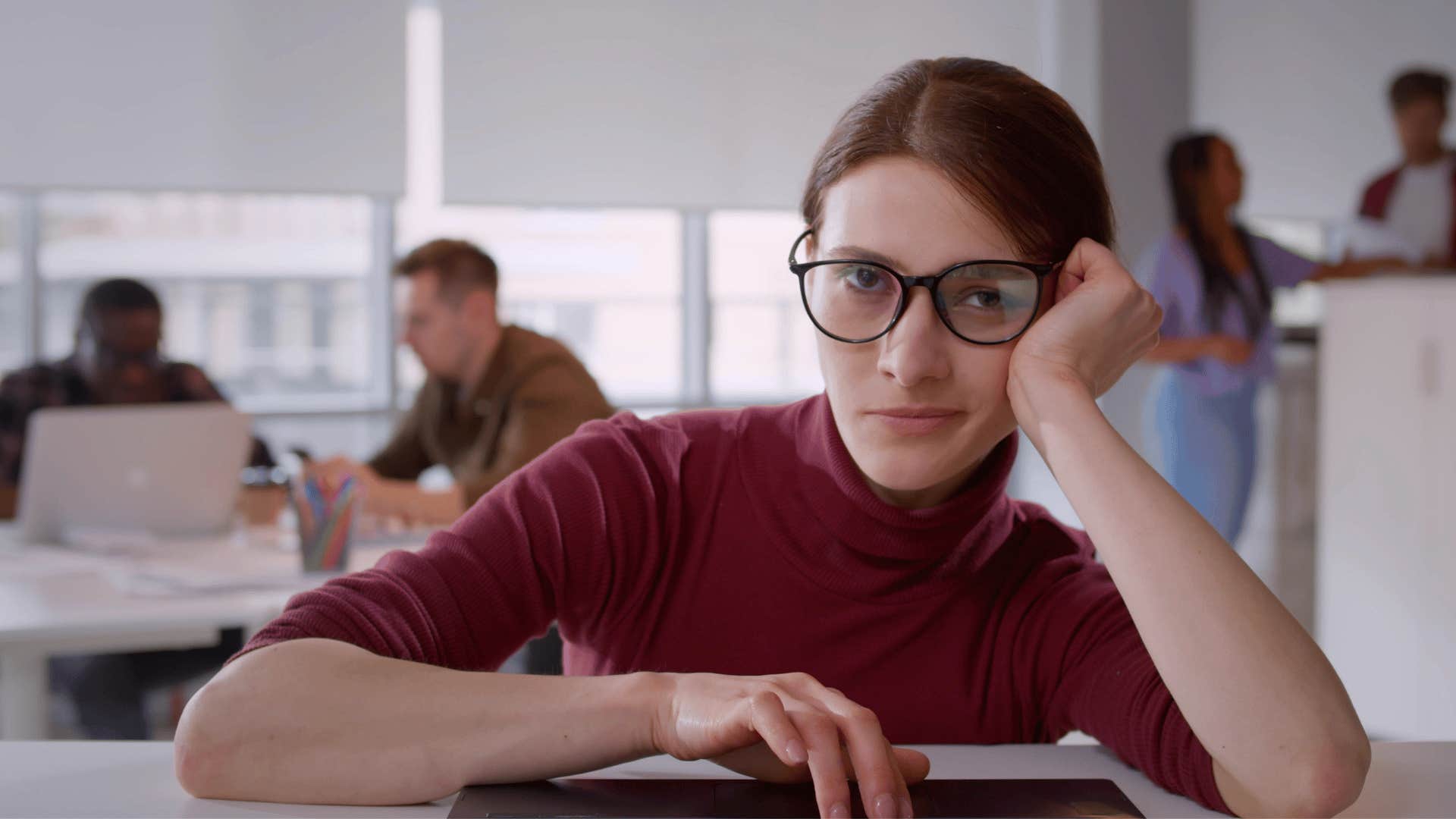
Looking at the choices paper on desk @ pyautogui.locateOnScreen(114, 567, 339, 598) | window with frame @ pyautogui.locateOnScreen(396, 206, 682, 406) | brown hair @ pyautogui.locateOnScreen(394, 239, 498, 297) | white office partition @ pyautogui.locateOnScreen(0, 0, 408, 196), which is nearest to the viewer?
paper on desk @ pyautogui.locateOnScreen(114, 567, 339, 598)

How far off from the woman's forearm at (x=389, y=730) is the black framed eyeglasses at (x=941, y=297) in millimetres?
302

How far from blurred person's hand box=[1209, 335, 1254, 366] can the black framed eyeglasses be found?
301cm

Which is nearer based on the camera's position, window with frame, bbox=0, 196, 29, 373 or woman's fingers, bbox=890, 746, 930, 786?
woman's fingers, bbox=890, 746, 930, 786

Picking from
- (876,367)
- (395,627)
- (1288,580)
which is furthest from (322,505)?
(1288,580)

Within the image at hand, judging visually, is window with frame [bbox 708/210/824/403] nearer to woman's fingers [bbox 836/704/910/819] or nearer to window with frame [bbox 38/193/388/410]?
window with frame [bbox 38/193/388/410]

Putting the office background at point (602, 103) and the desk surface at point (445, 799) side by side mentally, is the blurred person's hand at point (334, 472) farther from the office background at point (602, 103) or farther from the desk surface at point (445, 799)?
the desk surface at point (445, 799)

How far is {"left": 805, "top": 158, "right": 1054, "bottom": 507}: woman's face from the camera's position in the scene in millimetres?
947

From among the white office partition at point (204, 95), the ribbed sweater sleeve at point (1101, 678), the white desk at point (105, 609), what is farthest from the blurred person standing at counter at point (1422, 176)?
the ribbed sweater sleeve at point (1101, 678)

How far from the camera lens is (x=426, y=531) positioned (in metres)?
2.66

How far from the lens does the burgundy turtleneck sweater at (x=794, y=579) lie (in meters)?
1.04

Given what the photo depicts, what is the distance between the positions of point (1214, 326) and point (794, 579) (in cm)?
309

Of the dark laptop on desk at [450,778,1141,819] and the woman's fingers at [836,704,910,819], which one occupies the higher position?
the woman's fingers at [836,704,910,819]

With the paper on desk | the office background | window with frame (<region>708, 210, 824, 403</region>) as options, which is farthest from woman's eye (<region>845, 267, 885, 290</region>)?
window with frame (<region>708, 210, 824, 403</region>)

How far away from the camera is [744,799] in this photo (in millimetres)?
775
